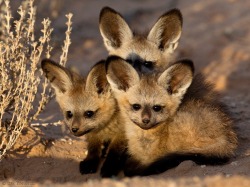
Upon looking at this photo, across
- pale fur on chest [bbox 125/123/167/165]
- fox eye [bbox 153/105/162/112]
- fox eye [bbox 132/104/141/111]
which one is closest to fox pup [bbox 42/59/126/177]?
pale fur on chest [bbox 125/123/167/165]

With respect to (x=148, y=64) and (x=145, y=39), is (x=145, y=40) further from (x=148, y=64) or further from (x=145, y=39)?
(x=148, y=64)

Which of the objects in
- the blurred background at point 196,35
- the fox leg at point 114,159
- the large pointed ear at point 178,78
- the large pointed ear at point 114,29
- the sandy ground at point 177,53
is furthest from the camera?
the blurred background at point 196,35

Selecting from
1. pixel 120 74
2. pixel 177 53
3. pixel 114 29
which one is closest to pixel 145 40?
pixel 114 29

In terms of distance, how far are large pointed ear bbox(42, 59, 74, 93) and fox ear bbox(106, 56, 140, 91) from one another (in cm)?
53

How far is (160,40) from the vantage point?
26.0 ft

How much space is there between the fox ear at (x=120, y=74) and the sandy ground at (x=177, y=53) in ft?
3.38

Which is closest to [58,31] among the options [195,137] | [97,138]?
[97,138]

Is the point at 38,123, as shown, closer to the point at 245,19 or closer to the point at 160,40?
the point at 160,40

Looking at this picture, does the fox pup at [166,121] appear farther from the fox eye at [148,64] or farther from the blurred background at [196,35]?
the blurred background at [196,35]

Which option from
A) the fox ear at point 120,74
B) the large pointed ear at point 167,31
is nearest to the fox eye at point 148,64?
the large pointed ear at point 167,31

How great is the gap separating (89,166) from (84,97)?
0.83 m

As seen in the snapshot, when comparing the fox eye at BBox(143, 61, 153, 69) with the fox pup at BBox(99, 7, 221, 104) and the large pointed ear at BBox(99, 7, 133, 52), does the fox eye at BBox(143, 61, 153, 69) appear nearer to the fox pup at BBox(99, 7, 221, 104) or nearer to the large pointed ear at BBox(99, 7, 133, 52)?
the fox pup at BBox(99, 7, 221, 104)

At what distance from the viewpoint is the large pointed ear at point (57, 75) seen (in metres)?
7.06

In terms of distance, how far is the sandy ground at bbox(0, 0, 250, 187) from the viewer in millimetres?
6320
